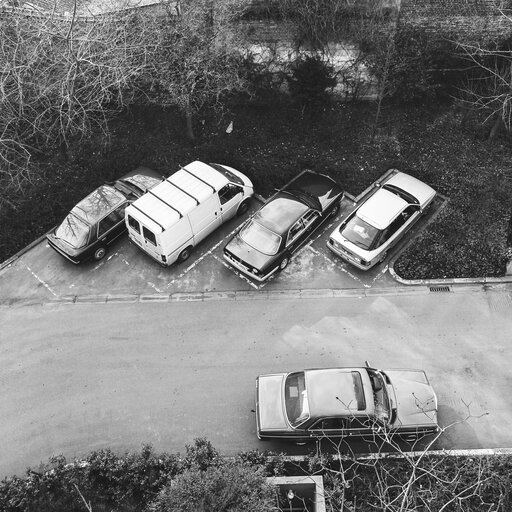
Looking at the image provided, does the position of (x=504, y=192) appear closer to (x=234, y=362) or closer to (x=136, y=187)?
(x=234, y=362)

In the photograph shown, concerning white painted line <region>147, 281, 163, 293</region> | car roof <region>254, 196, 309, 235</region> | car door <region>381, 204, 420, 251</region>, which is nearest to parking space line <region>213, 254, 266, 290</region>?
car roof <region>254, 196, 309, 235</region>

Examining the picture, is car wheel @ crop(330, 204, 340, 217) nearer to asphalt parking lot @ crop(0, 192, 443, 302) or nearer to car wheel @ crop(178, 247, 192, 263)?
asphalt parking lot @ crop(0, 192, 443, 302)

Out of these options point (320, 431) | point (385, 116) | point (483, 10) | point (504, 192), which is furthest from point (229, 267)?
point (483, 10)

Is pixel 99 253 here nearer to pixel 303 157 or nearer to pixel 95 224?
pixel 95 224

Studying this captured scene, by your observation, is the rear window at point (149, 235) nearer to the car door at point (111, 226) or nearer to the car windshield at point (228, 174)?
the car door at point (111, 226)

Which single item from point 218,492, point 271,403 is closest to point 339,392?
point 271,403
